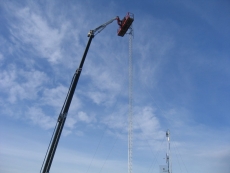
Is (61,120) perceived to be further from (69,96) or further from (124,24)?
(124,24)

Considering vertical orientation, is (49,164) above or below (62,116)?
below

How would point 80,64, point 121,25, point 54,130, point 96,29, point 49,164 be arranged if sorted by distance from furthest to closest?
point 121,25, point 96,29, point 80,64, point 54,130, point 49,164

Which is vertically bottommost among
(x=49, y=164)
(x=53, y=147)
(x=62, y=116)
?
(x=49, y=164)

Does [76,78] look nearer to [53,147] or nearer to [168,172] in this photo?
[53,147]

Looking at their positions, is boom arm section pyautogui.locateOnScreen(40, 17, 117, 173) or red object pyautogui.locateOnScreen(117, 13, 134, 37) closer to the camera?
boom arm section pyautogui.locateOnScreen(40, 17, 117, 173)

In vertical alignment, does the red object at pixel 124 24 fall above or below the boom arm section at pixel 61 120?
above

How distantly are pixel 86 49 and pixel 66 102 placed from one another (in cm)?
1161

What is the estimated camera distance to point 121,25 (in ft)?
152

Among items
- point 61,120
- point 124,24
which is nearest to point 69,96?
point 61,120

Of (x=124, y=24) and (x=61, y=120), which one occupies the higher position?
(x=124, y=24)

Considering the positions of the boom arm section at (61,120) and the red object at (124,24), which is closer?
the boom arm section at (61,120)

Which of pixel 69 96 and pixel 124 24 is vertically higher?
pixel 124 24

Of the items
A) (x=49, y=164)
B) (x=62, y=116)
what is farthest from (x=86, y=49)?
(x=49, y=164)

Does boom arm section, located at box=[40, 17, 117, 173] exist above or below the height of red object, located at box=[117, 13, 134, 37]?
below
